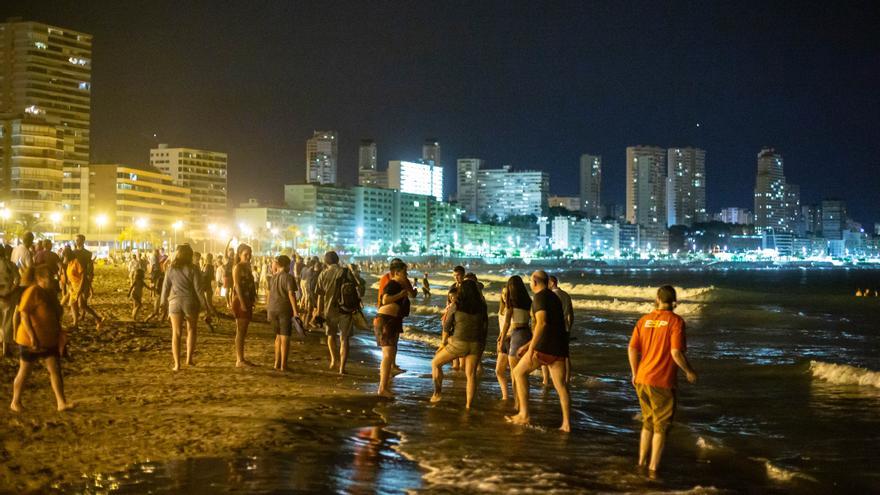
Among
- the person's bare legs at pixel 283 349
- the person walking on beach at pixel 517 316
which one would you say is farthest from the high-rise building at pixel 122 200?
the person walking on beach at pixel 517 316

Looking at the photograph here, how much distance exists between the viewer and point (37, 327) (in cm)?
831

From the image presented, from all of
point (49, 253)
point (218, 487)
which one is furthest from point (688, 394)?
point (49, 253)

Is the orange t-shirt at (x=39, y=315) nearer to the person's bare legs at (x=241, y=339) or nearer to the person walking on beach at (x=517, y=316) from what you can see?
the person's bare legs at (x=241, y=339)

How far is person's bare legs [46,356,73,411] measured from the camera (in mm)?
8431

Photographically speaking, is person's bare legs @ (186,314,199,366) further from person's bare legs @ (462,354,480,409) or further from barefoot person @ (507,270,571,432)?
barefoot person @ (507,270,571,432)

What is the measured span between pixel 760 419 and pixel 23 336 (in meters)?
9.15

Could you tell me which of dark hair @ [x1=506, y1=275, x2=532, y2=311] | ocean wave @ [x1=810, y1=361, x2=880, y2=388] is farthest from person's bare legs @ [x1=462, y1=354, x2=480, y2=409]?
ocean wave @ [x1=810, y1=361, x2=880, y2=388]

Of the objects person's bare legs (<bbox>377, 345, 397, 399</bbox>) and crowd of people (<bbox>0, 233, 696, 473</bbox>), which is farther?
person's bare legs (<bbox>377, 345, 397, 399</bbox>)

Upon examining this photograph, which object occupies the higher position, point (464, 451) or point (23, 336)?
point (23, 336)

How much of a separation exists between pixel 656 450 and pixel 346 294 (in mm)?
5210

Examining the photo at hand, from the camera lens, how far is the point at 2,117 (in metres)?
137

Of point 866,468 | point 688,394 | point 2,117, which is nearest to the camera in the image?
point 866,468

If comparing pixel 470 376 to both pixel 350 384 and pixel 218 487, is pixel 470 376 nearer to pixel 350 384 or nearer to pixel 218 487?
pixel 350 384

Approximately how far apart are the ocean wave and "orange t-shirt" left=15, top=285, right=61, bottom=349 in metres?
13.0
